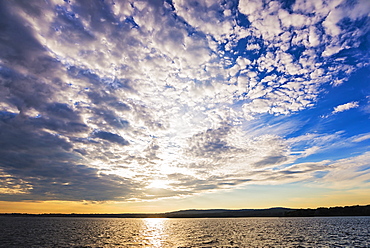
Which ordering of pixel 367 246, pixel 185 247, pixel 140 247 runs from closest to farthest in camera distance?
pixel 367 246
pixel 185 247
pixel 140 247

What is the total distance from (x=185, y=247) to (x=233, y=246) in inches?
435

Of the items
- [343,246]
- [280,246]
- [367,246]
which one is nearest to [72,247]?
[280,246]

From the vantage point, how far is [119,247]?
54031mm

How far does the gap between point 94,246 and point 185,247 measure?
2365cm

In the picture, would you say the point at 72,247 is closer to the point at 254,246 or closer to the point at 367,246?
the point at 254,246

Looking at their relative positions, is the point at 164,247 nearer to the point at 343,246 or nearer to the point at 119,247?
the point at 119,247

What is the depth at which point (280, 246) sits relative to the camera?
4947cm

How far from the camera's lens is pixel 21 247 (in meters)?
51.4

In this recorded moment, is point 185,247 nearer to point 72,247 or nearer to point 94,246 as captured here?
point 94,246

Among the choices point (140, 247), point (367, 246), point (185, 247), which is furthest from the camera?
point (140, 247)

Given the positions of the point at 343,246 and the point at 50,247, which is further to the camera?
the point at 50,247

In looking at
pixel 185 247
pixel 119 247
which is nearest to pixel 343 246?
pixel 185 247

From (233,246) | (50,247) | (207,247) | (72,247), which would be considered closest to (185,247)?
(207,247)

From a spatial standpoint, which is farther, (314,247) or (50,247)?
(50,247)
